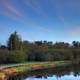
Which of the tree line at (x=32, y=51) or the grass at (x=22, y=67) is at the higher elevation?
the tree line at (x=32, y=51)

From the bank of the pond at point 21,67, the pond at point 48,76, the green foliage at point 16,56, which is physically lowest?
the pond at point 48,76

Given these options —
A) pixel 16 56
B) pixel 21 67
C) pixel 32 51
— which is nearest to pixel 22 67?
pixel 21 67

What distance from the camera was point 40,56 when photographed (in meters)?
57.0

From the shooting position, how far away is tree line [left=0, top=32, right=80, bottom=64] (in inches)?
1880

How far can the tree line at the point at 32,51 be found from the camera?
4775 centimetres

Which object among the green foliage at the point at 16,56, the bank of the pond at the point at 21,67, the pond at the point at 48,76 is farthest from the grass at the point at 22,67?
the green foliage at the point at 16,56

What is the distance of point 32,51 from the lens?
5550cm

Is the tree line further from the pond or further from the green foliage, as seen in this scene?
the pond

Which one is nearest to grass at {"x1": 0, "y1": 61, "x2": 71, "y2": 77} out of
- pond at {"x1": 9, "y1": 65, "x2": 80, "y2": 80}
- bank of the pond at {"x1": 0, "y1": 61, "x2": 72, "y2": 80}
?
bank of the pond at {"x1": 0, "y1": 61, "x2": 72, "y2": 80}

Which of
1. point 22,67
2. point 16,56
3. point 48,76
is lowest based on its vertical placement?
point 48,76

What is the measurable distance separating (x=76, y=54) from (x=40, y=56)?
7790 mm

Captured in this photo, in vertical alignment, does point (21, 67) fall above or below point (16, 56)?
below

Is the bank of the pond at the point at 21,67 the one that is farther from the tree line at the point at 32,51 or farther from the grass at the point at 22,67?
the tree line at the point at 32,51

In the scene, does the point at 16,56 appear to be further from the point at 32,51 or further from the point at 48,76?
the point at 48,76
